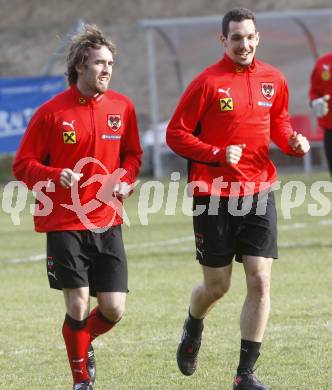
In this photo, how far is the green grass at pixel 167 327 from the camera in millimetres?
6875

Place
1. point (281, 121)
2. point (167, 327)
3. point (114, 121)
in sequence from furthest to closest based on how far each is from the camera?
point (167, 327), point (281, 121), point (114, 121)

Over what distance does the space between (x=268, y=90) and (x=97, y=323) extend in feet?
5.44

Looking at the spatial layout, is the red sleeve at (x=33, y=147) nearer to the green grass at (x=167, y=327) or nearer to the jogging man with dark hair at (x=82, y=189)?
the jogging man with dark hair at (x=82, y=189)

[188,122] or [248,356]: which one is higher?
[188,122]

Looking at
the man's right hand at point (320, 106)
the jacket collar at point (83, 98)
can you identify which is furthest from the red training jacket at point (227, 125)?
the man's right hand at point (320, 106)

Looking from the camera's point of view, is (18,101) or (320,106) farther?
(18,101)

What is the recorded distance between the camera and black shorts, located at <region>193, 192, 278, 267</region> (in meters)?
6.64

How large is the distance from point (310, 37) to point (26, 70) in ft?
51.6

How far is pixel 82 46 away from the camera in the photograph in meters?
6.52

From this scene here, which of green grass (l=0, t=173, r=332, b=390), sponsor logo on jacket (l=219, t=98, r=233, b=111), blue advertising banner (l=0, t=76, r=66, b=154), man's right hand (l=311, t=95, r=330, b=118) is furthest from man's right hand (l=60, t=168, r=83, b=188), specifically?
blue advertising banner (l=0, t=76, r=66, b=154)

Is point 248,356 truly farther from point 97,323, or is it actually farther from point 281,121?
point 281,121

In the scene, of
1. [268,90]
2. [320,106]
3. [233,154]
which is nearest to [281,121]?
[268,90]

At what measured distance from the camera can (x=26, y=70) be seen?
38406 millimetres

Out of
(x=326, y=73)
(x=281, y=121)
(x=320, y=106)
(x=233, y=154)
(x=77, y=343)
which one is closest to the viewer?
(x=233, y=154)
